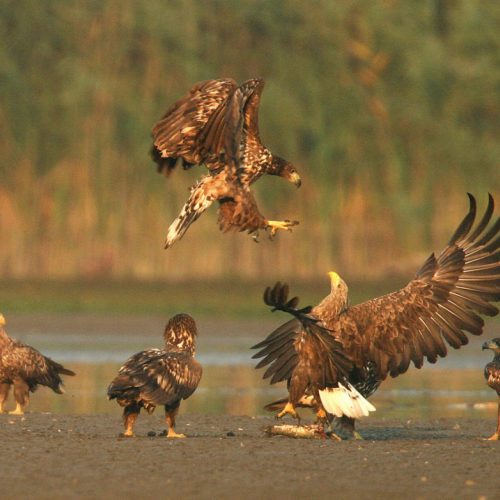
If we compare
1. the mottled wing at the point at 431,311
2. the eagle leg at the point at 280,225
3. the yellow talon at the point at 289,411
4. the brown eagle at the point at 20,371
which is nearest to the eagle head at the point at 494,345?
the mottled wing at the point at 431,311

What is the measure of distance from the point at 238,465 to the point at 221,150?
129 inches

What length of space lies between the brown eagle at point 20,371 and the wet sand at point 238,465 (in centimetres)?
131

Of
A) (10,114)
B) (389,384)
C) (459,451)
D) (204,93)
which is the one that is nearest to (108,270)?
(10,114)

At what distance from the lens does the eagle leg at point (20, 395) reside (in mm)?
15633

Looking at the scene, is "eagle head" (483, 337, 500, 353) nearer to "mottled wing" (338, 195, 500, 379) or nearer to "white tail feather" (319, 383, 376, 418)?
"mottled wing" (338, 195, 500, 379)

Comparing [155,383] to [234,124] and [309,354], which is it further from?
[234,124]

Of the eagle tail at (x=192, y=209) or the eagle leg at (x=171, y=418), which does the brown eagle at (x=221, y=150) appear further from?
the eagle leg at (x=171, y=418)

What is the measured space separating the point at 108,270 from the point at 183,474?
22.8m

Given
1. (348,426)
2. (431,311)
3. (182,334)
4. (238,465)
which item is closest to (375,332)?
(431,311)

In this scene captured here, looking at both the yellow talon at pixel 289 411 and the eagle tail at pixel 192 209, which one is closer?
the yellow talon at pixel 289 411

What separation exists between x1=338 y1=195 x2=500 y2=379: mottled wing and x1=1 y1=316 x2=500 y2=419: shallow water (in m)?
2.33

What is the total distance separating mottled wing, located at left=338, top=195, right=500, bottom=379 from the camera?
13344 mm

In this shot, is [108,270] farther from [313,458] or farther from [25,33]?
[313,458]

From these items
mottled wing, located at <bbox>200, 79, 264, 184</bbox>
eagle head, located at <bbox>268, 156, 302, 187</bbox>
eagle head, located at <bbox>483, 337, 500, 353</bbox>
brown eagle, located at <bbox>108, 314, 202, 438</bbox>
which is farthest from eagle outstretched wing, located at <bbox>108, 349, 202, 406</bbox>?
eagle head, located at <bbox>483, 337, 500, 353</bbox>
